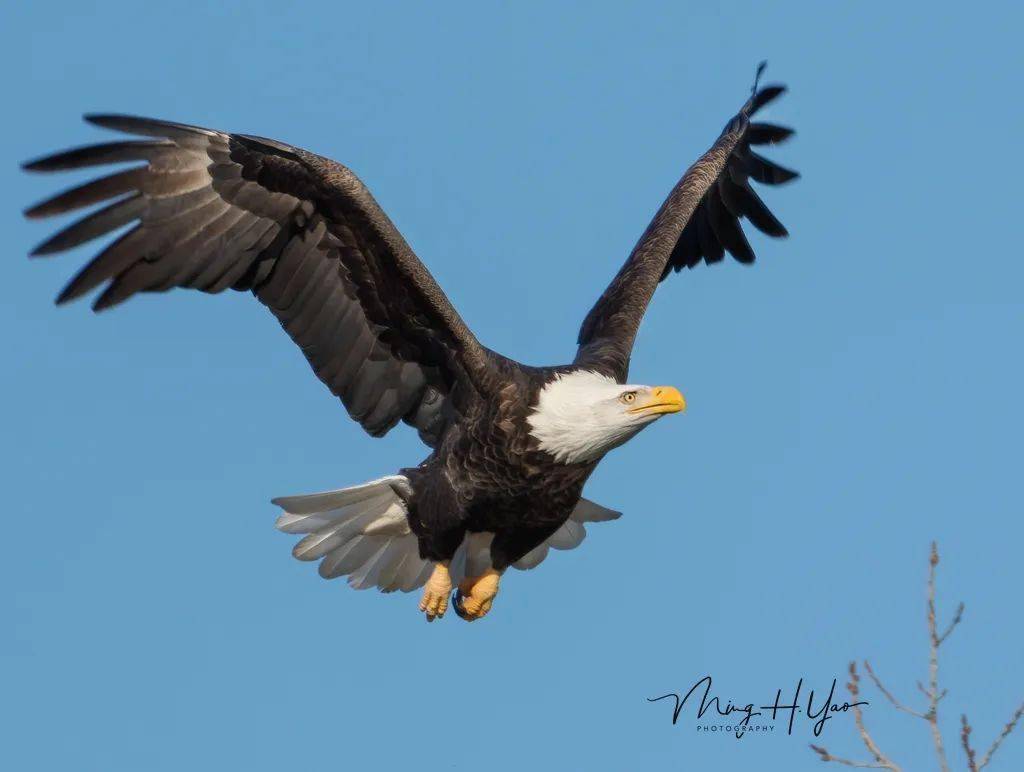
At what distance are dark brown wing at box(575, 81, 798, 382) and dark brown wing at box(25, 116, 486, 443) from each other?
34.3 inches

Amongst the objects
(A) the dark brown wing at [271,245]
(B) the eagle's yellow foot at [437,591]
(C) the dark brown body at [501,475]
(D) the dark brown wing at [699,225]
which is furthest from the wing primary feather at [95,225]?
(D) the dark brown wing at [699,225]

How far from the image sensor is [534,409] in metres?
6.28

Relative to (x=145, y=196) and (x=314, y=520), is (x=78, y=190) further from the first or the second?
(x=314, y=520)

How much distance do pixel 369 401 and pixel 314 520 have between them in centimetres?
63

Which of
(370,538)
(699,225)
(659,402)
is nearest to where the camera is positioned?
(659,402)

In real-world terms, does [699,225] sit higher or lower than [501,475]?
higher

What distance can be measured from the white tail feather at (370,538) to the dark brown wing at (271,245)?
0.51 meters

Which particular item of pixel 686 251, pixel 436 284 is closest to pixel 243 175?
pixel 436 284

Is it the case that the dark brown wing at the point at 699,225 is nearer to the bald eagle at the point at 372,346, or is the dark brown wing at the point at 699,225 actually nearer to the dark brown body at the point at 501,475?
the bald eagle at the point at 372,346

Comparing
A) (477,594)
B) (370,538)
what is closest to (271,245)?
(370,538)

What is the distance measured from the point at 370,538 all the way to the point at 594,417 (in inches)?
57.0

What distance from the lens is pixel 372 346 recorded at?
22.2 feet

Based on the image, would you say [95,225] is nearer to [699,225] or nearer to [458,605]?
[458,605]

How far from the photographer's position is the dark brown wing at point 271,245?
5961mm
